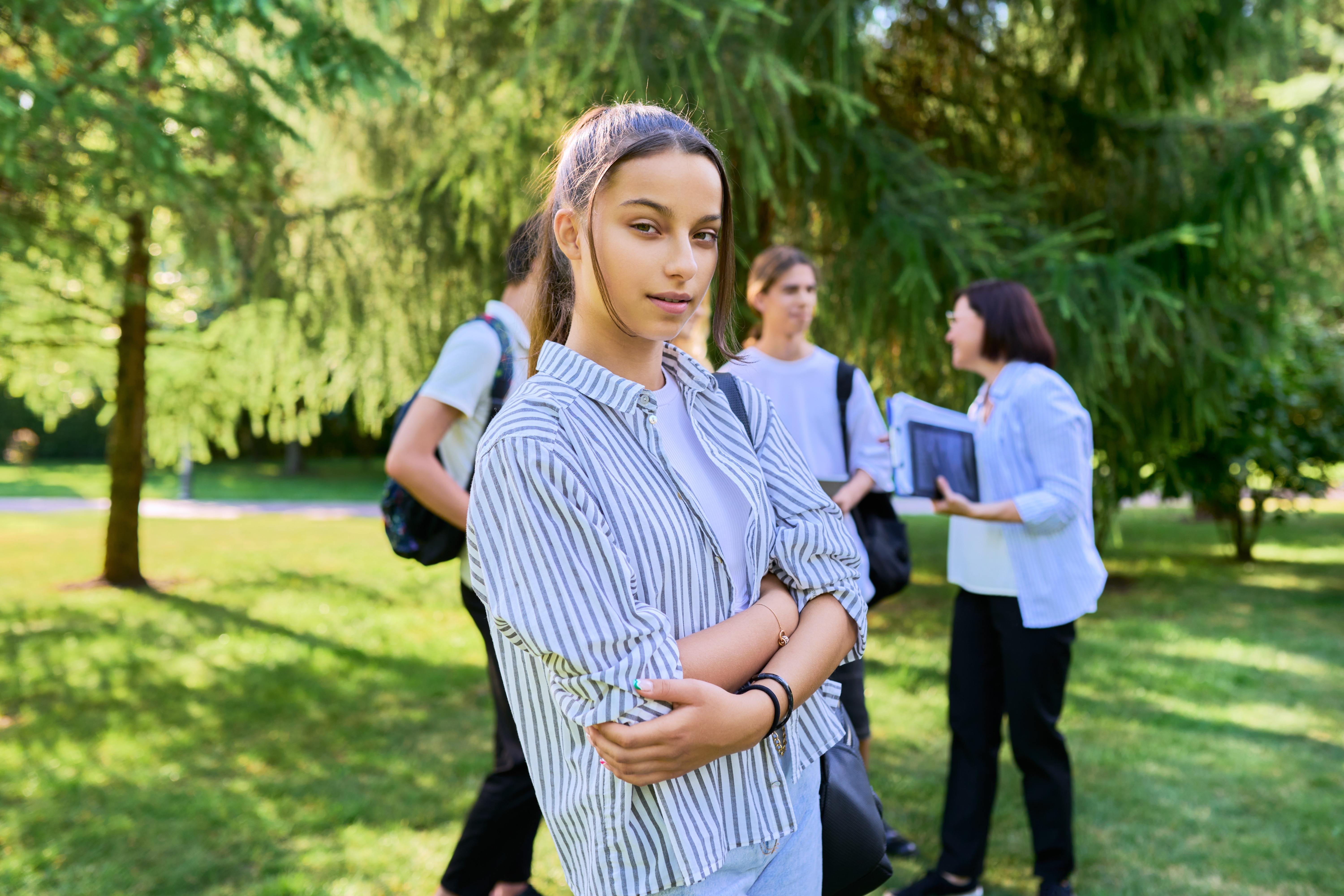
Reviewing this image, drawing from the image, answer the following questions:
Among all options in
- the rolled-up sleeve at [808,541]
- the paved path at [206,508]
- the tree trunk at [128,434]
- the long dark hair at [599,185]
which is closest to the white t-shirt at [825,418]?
the long dark hair at [599,185]

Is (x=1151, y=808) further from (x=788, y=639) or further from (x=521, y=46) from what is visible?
(x=521, y=46)

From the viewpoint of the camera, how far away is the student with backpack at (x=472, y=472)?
276 cm

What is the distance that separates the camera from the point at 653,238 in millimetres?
1319

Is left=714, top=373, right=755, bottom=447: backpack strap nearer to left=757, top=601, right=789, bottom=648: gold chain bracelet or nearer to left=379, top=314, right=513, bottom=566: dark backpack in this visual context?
left=757, top=601, right=789, bottom=648: gold chain bracelet

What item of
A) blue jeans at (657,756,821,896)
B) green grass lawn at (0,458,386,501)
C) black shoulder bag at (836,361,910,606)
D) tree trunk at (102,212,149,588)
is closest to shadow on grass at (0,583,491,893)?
tree trunk at (102,212,149,588)

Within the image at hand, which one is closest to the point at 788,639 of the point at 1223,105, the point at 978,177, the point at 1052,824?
the point at 1052,824

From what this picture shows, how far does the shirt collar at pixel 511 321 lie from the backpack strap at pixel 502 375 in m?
0.04

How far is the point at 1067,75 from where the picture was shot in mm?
7438

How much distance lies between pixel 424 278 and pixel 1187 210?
5.31 m

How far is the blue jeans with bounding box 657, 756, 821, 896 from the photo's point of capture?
52.4 inches

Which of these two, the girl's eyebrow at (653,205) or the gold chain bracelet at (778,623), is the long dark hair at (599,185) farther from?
the gold chain bracelet at (778,623)

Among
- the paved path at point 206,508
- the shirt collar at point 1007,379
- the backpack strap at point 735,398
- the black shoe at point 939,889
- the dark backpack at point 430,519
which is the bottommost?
the paved path at point 206,508

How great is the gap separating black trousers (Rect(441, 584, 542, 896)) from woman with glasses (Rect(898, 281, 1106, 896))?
4.50 feet

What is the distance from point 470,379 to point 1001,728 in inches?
86.7
